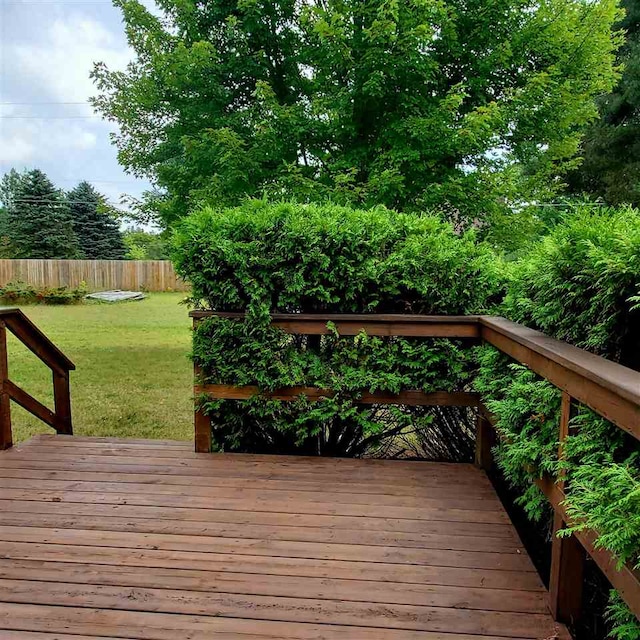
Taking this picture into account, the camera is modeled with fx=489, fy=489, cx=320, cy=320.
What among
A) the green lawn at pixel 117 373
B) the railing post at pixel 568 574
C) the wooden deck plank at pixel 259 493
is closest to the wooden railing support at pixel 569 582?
the railing post at pixel 568 574

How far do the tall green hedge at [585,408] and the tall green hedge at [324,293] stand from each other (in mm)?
623

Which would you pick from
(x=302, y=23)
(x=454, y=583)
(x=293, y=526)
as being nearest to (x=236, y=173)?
(x=302, y=23)

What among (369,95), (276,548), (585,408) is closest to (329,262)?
(276,548)

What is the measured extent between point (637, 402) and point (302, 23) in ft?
17.6

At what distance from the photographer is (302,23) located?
203 inches

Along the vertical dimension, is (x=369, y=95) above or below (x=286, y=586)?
above

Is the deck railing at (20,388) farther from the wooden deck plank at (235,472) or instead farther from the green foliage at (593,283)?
the green foliage at (593,283)

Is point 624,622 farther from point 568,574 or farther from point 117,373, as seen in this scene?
point 117,373

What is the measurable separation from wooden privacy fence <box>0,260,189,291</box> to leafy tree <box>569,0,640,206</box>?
11003 millimetres

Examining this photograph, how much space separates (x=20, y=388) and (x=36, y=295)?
11.0 metres

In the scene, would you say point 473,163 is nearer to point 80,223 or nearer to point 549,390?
point 549,390

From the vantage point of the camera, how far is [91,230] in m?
20.6

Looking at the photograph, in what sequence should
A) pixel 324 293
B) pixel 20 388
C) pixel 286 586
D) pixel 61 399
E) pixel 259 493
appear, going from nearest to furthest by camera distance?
pixel 286 586 < pixel 259 493 < pixel 324 293 < pixel 20 388 < pixel 61 399

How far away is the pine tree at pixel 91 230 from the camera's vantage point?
20378mm
